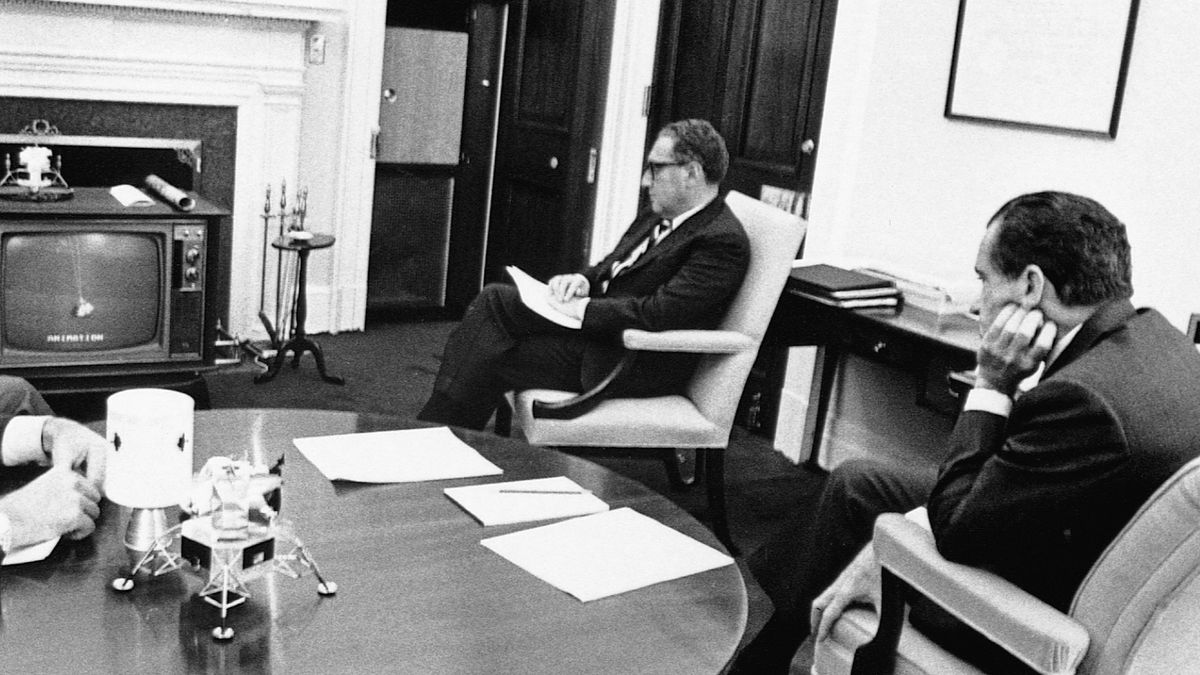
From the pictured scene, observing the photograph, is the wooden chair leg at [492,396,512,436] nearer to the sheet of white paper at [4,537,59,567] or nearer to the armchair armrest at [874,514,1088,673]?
the armchair armrest at [874,514,1088,673]

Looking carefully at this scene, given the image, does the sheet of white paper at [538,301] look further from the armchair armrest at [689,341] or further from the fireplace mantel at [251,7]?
the fireplace mantel at [251,7]

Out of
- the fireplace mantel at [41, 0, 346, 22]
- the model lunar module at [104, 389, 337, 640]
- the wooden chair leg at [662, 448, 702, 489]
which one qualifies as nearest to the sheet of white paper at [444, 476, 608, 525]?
the model lunar module at [104, 389, 337, 640]

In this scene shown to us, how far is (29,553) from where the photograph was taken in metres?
1.66

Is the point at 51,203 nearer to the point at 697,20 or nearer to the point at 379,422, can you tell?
the point at 379,422

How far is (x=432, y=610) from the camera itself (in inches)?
63.6

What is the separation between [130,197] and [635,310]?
66.0 inches

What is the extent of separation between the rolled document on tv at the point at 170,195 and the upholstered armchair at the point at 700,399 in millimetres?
1290

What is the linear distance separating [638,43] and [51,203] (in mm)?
2298

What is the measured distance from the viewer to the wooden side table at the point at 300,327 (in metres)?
4.57

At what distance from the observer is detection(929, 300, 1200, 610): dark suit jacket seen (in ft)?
5.55

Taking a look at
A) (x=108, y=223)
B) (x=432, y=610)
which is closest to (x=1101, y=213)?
(x=432, y=610)

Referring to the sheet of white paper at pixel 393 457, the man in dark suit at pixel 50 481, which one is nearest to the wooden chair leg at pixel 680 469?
the sheet of white paper at pixel 393 457

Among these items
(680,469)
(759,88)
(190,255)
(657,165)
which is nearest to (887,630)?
(657,165)

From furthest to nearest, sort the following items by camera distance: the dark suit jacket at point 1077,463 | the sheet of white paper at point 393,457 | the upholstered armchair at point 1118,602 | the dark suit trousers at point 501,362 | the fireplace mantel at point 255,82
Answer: the fireplace mantel at point 255,82 → the dark suit trousers at point 501,362 → the sheet of white paper at point 393,457 → the dark suit jacket at point 1077,463 → the upholstered armchair at point 1118,602
